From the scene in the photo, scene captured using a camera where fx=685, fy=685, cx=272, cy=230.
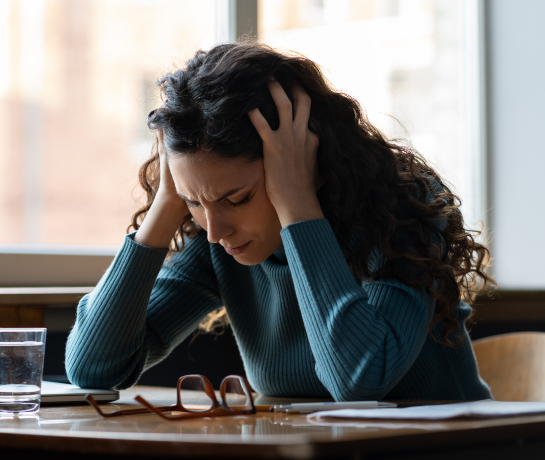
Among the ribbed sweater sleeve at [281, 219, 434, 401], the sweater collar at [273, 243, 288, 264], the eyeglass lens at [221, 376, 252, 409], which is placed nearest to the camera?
the eyeglass lens at [221, 376, 252, 409]

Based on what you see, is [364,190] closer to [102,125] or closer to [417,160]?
[417,160]

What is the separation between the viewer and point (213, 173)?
1081 millimetres

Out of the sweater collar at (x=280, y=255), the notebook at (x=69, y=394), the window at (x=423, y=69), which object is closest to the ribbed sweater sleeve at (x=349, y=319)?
the sweater collar at (x=280, y=255)

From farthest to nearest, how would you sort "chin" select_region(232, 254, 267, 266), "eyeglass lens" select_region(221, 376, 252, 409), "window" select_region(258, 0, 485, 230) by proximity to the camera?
"window" select_region(258, 0, 485, 230) < "chin" select_region(232, 254, 267, 266) < "eyeglass lens" select_region(221, 376, 252, 409)

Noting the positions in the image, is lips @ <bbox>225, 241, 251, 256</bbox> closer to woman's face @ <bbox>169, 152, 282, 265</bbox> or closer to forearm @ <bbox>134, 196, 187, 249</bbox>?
woman's face @ <bbox>169, 152, 282, 265</bbox>

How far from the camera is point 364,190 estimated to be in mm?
1154

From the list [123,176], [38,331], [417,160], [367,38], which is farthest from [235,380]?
[367,38]

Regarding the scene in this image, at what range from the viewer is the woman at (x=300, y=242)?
1.01m

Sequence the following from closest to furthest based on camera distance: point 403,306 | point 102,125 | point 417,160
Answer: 1. point 403,306
2. point 417,160
3. point 102,125

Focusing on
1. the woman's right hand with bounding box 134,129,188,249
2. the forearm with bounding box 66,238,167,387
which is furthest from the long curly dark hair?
the forearm with bounding box 66,238,167,387

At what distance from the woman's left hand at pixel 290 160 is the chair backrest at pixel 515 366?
66cm

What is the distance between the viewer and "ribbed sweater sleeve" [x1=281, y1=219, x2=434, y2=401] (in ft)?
3.17

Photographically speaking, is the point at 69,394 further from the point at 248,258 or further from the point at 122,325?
the point at 248,258

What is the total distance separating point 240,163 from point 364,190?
0.71 feet
